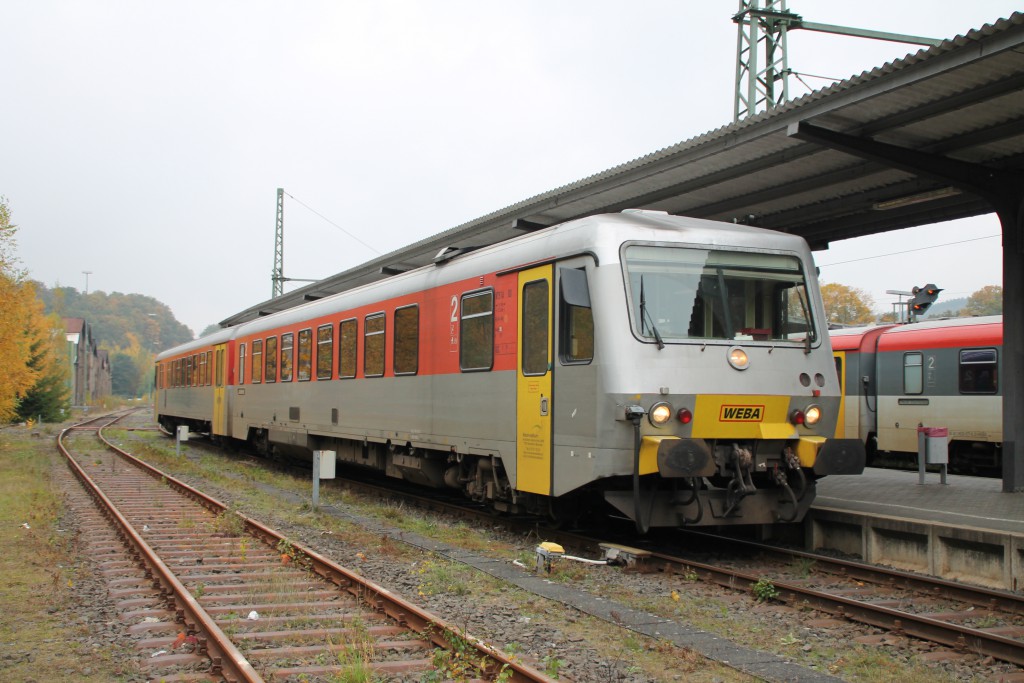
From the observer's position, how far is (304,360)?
56.0 ft

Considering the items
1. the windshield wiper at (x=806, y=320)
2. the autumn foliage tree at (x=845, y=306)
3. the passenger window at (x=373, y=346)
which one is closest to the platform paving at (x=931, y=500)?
the windshield wiper at (x=806, y=320)

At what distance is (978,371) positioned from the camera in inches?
656

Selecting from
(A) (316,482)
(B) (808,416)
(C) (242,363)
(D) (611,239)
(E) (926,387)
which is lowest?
(A) (316,482)

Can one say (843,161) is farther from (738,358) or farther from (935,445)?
(935,445)

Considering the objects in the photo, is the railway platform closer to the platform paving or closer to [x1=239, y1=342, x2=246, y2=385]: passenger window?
the platform paving

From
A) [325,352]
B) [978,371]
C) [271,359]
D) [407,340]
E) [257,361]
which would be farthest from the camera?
[257,361]

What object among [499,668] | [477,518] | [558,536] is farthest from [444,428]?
[499,668]

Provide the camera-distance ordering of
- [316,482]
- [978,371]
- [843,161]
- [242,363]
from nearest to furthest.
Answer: [843,161] < [316,482] < [978,371] < [242,363]

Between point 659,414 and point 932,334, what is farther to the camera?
point 932,334

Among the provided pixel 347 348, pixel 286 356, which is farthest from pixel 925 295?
pixel 286 356

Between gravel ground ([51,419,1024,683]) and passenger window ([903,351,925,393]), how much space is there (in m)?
11.1

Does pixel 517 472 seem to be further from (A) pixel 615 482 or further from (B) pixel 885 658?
(B) pixel 885 658

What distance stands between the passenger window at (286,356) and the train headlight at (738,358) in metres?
10.9

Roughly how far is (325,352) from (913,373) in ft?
36.1
